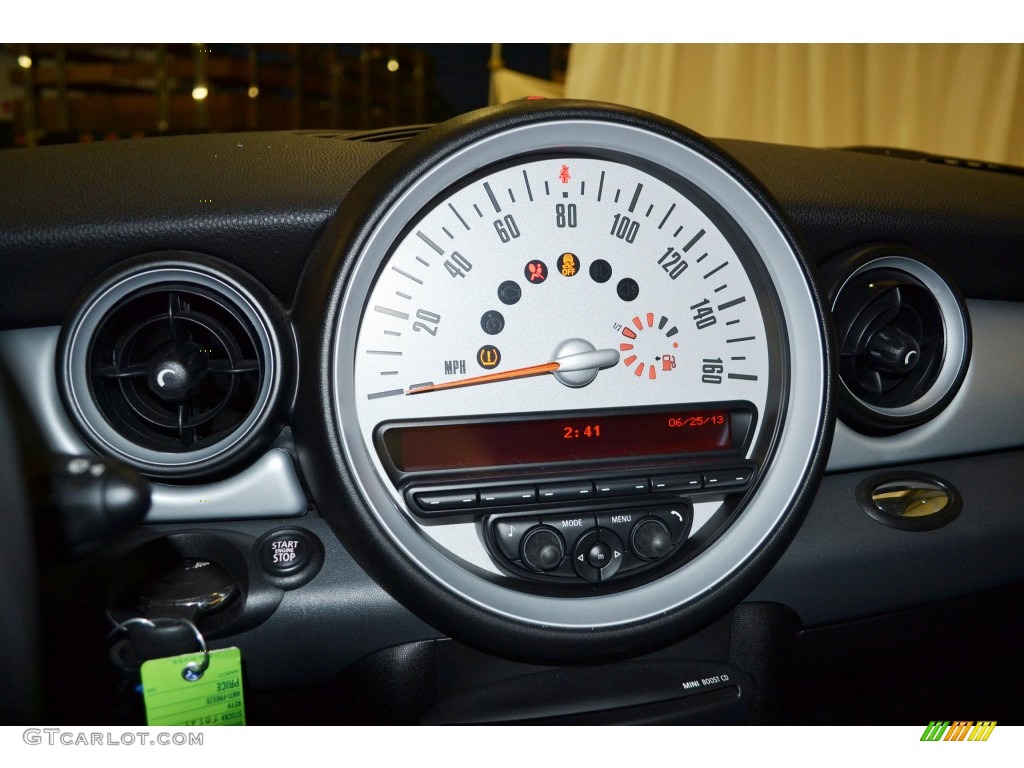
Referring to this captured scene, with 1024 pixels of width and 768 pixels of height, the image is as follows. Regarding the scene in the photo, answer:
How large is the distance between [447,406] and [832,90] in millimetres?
1921

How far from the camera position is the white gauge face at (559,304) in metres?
0.99

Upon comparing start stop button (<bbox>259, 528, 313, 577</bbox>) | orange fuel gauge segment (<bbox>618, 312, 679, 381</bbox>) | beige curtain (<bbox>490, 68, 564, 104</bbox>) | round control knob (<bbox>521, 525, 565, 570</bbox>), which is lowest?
start stop button (<bbox>259, 528, 313, 577</bbox>)

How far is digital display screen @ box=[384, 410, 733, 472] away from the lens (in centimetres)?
100

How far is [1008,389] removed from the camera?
4.50 feet

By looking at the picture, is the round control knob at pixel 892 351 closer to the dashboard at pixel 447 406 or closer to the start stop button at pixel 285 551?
the dashboard at pixel 447 406

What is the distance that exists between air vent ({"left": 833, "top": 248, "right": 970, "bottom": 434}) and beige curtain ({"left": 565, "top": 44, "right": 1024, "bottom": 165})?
1097 millimetres

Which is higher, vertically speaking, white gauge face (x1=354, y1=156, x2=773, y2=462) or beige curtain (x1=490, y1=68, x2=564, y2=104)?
beige curtain (x1=490, y1=68, x2=564, y2=104)

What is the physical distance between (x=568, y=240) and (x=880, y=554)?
2.05 feet

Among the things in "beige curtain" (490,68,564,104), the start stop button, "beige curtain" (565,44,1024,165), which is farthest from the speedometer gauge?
"beige curtain" (565,44,1024,165)

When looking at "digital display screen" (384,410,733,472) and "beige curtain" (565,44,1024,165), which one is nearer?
"digital display screen" (384,410,733,472)

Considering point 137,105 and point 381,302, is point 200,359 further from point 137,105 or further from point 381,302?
point 137,105

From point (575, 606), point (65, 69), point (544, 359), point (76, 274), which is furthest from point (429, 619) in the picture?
point (65, 69)

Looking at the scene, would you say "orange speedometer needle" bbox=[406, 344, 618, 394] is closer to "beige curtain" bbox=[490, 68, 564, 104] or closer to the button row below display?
the button row below display
